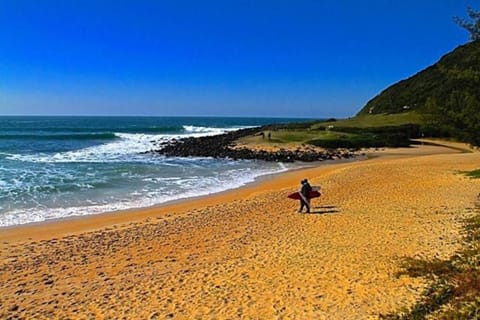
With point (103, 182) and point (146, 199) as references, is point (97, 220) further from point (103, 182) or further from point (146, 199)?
point (103, 182)

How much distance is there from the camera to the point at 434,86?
88125mm

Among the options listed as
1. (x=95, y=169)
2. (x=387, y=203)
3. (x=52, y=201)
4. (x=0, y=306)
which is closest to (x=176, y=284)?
(x=0, y=306)

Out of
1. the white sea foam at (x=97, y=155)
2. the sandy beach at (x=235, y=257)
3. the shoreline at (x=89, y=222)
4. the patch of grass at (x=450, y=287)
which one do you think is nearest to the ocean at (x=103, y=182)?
the white sea foam at (x=97, y=155)

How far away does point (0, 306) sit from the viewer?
26.8ft

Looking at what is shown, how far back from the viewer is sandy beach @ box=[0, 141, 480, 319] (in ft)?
25.5

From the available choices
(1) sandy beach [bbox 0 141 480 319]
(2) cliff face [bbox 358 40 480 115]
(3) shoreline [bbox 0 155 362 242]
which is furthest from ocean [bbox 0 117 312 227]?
(2) cliff face [bbox 358 40 480 115]

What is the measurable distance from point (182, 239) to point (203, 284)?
12.3 feet

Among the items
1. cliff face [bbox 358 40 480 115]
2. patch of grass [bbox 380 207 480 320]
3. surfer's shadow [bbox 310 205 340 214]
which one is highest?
cliff face [bbox 358 40 480 115]

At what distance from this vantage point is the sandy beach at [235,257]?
7.76 m

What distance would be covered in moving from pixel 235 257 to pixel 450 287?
189 inches

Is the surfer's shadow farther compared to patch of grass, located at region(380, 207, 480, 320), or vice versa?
the surfer's shadow

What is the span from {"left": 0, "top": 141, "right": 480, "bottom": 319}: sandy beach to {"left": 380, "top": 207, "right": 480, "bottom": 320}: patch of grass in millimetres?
322

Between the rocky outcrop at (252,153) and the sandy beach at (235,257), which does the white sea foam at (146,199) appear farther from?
the rocky outcrop at (252,153)

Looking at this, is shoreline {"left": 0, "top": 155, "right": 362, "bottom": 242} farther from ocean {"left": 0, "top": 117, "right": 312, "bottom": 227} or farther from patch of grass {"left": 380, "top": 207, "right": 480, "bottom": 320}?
patch of grass {"left": 380, "top": 207, "right": 480, "bottom": 320}
